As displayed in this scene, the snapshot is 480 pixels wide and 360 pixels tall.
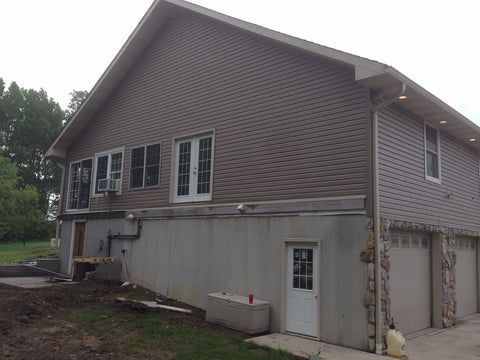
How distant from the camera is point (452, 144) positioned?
11.4 meters

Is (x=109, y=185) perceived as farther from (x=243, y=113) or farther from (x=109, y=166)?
(x=243, y=113)

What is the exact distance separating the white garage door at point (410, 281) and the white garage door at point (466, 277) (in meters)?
2.13

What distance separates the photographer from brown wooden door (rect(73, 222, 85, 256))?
14.8m

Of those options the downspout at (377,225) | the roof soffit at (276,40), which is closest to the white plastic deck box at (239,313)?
the downspout at (377,225)

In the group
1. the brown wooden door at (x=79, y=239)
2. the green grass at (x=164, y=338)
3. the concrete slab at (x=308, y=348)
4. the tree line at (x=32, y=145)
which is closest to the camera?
the green grass at (x=164, y=338)

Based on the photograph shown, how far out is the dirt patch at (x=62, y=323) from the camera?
645 centimetres

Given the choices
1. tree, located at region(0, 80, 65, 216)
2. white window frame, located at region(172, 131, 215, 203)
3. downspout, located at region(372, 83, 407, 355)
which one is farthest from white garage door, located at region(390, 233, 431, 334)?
tree, located at region(0, 80, 65, 216)

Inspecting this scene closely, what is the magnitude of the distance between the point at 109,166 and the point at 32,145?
34.1 metres

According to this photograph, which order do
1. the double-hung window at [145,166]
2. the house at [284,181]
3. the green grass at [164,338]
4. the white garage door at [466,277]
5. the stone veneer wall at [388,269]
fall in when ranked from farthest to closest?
the double-hung window at [145,166] < the white garage door at [466,277] < the house at [284,181] < the stone veneer wall at [388,269] < the green grass at [164,338]

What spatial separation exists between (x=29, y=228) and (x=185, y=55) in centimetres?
3448

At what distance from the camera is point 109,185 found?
44.3ft

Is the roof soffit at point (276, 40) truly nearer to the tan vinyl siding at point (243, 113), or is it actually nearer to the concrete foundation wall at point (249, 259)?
the tan vinyl siding at point (243, 113)

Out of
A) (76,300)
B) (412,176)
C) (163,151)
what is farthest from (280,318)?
(163,151)

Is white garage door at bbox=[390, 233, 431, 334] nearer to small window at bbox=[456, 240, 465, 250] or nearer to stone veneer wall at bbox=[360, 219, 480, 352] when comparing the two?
stone veneer wall at bbox=[360, 219, 480, 352]
